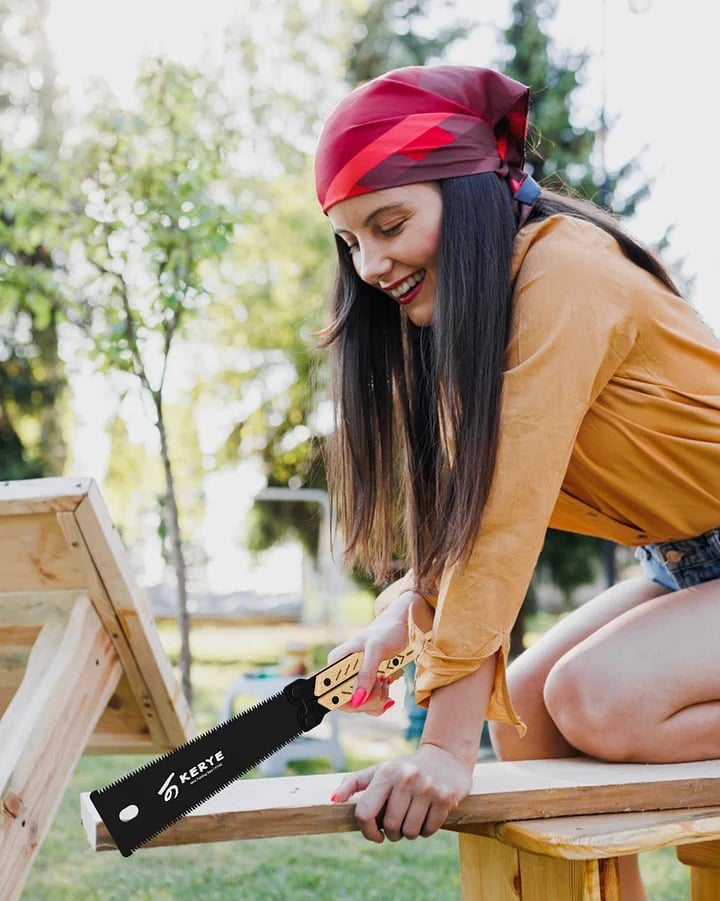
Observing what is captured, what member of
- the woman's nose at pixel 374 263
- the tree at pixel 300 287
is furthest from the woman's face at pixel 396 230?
the tree at pixel 300 287

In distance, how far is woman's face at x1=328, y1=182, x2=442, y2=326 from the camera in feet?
5.72

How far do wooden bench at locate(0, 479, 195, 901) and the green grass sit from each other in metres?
0.87

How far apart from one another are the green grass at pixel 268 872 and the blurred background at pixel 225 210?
5.12 ft

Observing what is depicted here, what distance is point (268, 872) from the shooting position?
10.4 ft

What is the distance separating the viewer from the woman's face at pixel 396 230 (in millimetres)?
1744

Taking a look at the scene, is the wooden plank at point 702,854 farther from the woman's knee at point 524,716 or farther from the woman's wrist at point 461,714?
the woman's wrist at point 461,714

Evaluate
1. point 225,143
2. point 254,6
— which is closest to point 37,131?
point 254,6

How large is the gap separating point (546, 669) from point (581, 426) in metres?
0.57

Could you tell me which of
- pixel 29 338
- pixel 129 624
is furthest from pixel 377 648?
pixel 29 338

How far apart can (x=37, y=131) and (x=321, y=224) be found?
398cm

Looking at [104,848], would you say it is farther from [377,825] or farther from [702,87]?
[702,87]

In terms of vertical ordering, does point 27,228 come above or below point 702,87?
above

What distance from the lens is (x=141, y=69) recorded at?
537 centimetres

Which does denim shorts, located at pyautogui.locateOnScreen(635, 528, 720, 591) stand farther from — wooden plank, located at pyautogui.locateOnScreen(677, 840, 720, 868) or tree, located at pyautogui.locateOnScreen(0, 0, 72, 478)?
tree, located at pyautogui.locateOnScreen(0, 0, 72, 478)
